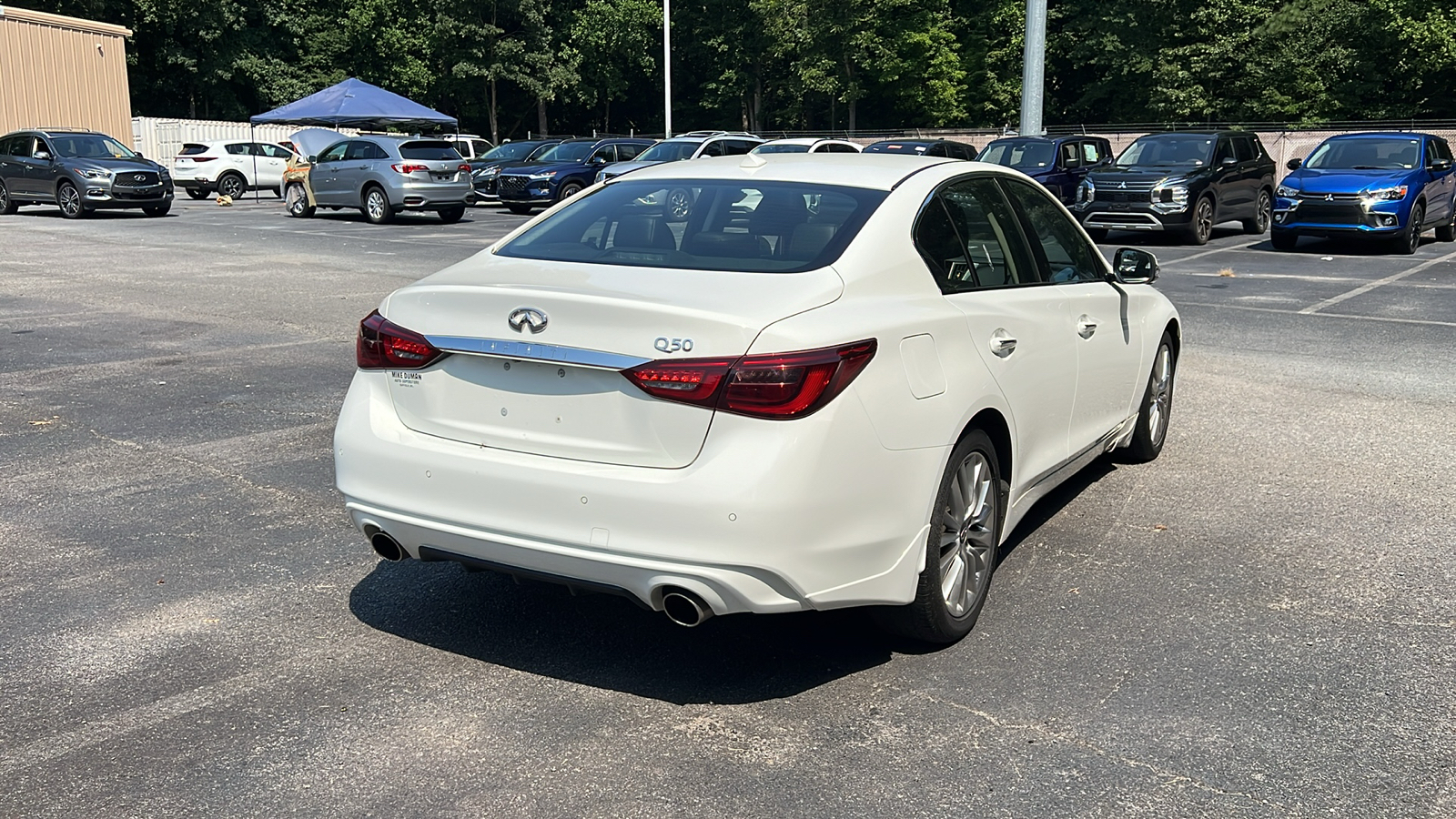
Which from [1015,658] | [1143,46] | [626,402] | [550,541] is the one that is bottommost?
[1015,658]

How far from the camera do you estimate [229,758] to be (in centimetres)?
346

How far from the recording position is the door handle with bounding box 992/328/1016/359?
436 cm

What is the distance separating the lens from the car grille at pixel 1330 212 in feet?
60.0

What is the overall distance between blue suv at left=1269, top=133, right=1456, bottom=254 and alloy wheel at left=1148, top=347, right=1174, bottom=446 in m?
13.4

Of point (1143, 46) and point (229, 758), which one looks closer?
point (229, 758)

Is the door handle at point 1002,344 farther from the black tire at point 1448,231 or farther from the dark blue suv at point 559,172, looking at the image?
the dark blue suv at point 559,172

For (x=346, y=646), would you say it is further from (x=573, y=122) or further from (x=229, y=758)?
(x=573, y=122)

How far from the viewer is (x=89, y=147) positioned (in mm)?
27719

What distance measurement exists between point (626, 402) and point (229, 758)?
4.66 ft

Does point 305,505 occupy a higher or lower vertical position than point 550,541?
lower

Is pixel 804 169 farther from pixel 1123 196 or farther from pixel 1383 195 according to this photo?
pixel 1123 196

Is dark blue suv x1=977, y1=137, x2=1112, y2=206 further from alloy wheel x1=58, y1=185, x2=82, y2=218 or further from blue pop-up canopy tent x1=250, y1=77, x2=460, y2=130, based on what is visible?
blue pop-up canopy tent x1=250, y1=77, x2=460, y2=130

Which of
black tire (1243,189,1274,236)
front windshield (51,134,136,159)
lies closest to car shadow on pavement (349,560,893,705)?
black tire (1243,189,1274,236)

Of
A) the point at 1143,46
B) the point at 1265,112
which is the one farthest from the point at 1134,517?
the point at 1143,46
